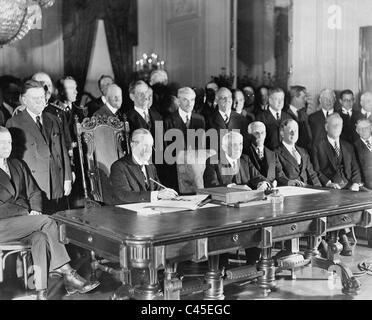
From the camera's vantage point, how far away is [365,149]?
5691 mm

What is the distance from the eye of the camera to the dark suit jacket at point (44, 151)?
→ 14.6 feet

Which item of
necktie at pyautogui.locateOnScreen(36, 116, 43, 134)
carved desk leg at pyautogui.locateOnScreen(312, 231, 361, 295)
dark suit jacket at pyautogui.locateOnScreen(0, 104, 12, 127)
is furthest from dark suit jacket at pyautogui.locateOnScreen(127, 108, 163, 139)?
carved desk leg at pyautogui.locateOnScreen(312, 231, 361, 295)

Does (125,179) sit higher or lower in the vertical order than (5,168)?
lower

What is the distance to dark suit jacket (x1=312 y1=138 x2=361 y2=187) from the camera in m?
5.59

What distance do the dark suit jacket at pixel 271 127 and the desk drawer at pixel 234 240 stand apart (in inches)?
112

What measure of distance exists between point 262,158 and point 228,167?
23.7 inches

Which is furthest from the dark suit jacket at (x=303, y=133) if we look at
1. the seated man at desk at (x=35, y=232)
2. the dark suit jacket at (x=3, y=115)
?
the seated man at desk at (x=35, y=232)

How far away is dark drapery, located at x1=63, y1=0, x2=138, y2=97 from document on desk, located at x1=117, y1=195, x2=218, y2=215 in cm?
584

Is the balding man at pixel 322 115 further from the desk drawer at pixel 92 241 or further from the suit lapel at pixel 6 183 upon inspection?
the desk drawer at pixel 92 241

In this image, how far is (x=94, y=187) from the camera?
4.34 m

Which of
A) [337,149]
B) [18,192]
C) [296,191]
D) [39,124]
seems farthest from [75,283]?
[337,149]

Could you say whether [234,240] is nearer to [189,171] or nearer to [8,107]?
[189,171]

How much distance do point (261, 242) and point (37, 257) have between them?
60.5 inches
